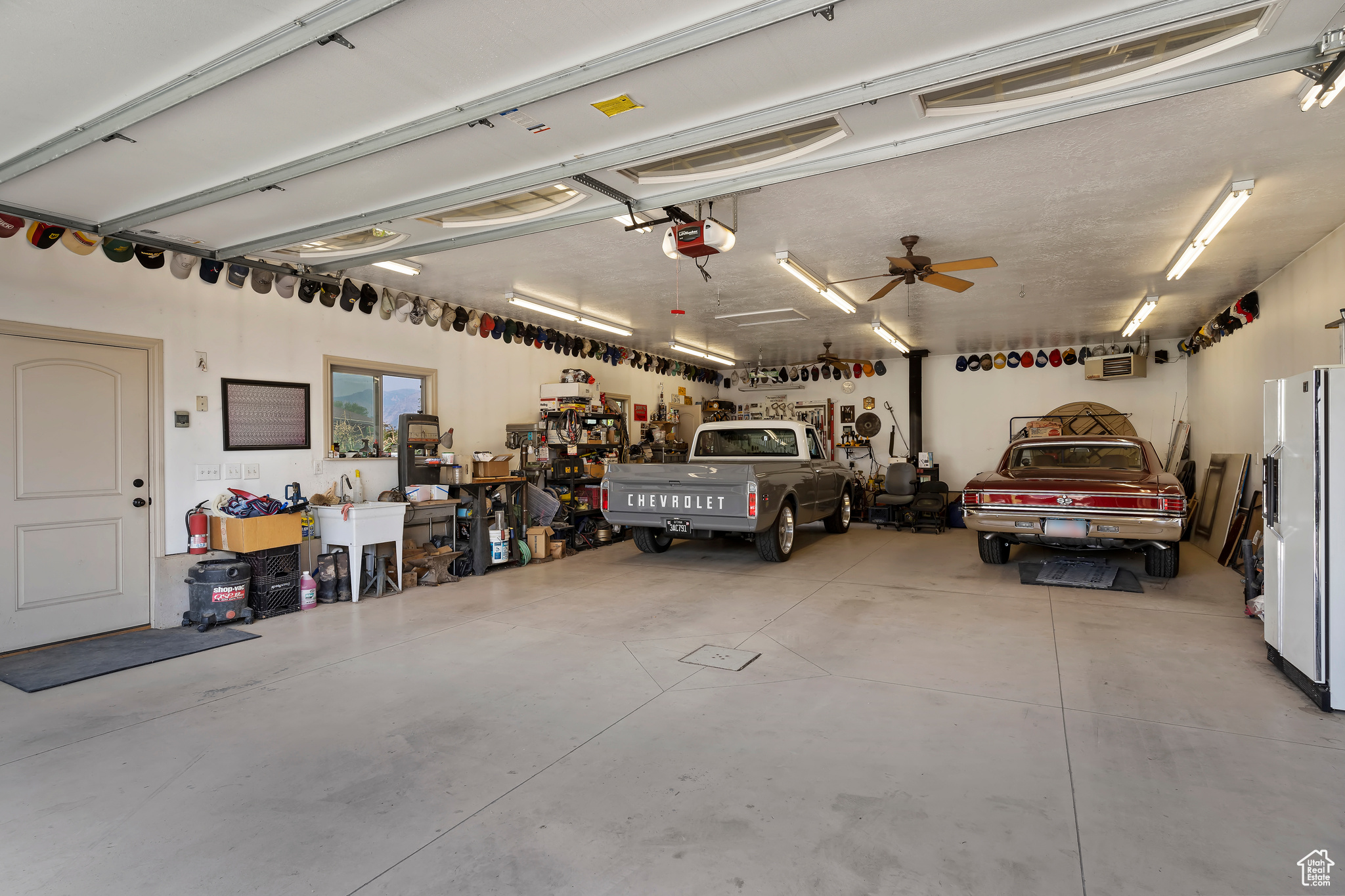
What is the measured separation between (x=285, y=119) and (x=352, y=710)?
304cm

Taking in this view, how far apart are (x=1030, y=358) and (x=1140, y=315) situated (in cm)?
349

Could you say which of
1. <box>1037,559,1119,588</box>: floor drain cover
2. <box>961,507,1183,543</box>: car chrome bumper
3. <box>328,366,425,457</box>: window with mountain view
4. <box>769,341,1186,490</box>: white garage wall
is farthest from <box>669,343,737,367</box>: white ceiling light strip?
<box>1037,559,1119,588</box>: floor drain cover

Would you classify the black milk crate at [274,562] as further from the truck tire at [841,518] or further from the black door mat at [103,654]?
the truck tire at [841,518]

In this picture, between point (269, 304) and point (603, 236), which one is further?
point (269, 304)

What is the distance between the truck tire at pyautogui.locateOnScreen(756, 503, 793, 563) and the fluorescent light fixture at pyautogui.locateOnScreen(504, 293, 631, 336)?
142 inches

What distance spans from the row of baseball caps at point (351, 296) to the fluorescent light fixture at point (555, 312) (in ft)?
2.12

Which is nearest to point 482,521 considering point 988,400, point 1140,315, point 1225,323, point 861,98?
point 861,98

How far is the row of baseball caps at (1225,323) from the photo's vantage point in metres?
7.49

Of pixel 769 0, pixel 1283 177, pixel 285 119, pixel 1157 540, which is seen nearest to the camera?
pixel 769 0

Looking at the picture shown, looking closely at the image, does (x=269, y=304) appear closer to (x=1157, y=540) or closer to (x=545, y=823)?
(x=545, y=823)

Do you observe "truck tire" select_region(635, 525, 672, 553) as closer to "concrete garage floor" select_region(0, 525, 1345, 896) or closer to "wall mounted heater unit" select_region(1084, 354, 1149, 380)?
"concrete garage floor" select_region(0, 525, 1345, 896)

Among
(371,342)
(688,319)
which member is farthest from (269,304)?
(688,319)

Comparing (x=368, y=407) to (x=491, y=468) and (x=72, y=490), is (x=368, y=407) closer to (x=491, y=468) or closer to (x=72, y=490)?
(x=491, y=468)

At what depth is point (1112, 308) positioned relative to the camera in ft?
28.5
